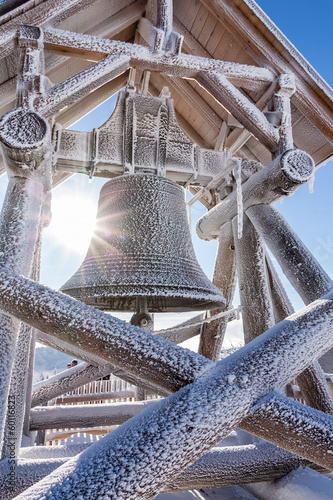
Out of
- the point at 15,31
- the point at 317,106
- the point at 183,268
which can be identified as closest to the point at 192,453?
the point at 183,268

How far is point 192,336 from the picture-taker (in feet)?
11.2

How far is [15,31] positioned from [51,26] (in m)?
0.24

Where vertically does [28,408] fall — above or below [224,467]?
above

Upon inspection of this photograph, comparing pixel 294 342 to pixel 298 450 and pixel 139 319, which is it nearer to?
pixel 298 450

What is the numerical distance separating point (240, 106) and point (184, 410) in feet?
6.56

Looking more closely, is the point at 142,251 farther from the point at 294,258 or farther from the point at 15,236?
the point at 294,258

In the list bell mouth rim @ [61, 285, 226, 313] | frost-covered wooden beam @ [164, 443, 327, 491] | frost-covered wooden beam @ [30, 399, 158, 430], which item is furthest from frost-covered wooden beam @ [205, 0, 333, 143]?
frost-covered wooden beam @ [30, 399, 158, 430]

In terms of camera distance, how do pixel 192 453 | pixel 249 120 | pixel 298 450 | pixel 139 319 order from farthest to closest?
pixel 249 120 → pixel 139 319 → pixel 298 450 → pixel 192 453

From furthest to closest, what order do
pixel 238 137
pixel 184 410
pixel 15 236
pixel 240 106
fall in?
1. pixel 238 137
2. pixel 240 106
3. pixel 15 236
4. pixel 184 410

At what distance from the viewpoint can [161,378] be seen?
1122mm

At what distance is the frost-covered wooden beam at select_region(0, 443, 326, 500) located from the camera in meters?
1.64

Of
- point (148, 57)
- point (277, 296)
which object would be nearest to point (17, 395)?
point (277, 296)

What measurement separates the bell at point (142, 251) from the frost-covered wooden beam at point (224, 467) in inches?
31.5

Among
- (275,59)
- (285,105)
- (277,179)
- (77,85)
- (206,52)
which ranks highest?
(206,52)
